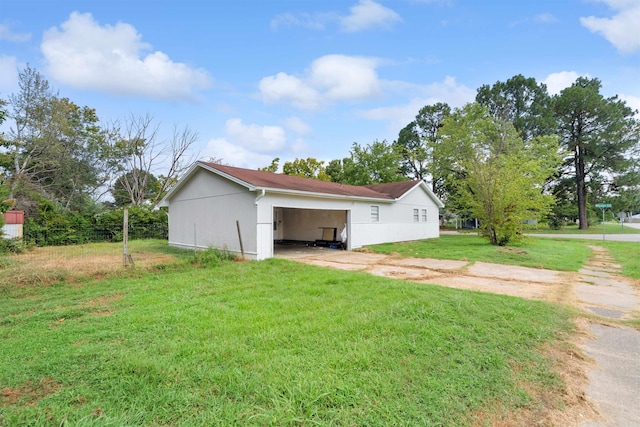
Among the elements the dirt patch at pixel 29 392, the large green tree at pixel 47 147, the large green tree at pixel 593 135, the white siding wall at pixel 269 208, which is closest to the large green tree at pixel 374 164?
the large green tree at pixel 593 135

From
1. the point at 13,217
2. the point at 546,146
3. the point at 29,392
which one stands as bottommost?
the point at 29,392

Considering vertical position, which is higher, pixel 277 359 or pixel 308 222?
pixel 308 222

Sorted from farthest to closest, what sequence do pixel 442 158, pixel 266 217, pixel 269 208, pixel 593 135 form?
pixel 442 158, pixel 593 135, pixel 269 208, pixel 266 217

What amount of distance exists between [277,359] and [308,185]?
11.0 metres

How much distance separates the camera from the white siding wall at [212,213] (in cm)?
1052

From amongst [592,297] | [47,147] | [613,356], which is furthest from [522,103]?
[47,147]

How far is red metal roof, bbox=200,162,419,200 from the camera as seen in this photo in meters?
11.2

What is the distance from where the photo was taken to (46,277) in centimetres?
643

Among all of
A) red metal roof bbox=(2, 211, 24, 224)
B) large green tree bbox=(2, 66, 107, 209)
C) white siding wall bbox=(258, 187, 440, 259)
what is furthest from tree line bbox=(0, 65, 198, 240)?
white siding wall bbox=(258, 187, 440, 259)

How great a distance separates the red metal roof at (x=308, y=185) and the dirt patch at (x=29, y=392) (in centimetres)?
777

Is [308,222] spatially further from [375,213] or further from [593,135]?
[593,135]

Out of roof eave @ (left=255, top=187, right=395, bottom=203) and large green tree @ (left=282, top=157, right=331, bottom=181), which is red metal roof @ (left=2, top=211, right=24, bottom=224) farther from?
large green tree @ (left=282, top=157, right=331, bottom=181)

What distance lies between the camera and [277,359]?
288 centimetres

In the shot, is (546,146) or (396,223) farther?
(546,146)
